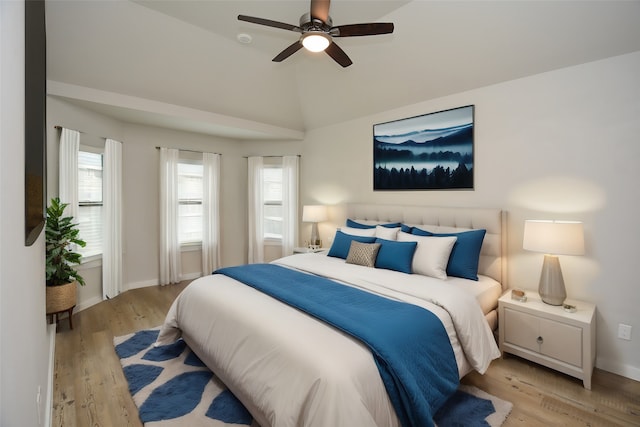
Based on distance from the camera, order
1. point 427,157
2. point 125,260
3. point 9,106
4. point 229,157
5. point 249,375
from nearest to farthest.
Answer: point 9,106, point 249,375, point 427,157, point 125,260, point 229,157

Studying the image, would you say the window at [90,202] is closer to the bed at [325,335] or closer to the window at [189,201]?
the window at [189,201]

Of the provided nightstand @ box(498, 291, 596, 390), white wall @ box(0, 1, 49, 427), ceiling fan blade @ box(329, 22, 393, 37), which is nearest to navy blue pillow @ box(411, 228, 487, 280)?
nightstand @ box(498, 291, 596, 390)

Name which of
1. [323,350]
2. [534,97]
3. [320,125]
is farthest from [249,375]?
[320,125]

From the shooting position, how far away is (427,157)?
12.4 ft

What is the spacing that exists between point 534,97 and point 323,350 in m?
3.05

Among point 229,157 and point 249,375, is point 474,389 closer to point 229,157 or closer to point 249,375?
point 249,375

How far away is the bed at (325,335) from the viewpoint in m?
1.45

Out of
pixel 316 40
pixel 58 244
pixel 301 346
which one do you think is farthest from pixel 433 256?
pixel 58 244

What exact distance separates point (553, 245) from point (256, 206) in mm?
4366

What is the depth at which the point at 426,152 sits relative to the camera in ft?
12.4

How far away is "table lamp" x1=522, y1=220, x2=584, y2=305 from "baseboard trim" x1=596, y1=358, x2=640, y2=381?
2.14 ft

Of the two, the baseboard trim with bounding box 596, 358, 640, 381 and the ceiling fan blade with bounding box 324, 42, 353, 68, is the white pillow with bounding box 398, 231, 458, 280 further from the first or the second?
the ceiling fan blade with bounding box 324, 42, 353, 68

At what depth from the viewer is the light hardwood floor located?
6.53 ft

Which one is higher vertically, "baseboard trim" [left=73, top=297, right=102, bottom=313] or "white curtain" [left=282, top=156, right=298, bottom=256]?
"white curtain" [left=282, top=156, right=298, bottom=256]
